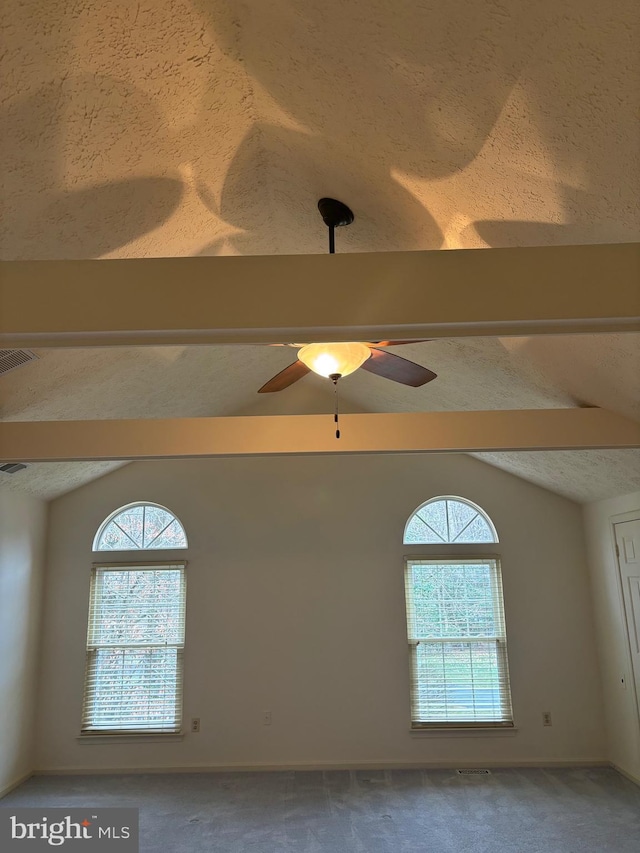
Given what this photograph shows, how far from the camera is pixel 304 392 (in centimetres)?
612

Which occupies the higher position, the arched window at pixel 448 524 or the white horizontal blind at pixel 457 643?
the arched window at pixel 448 524

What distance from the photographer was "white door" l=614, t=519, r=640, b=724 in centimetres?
484

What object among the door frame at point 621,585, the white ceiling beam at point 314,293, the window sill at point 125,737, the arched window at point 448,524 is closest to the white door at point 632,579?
A: the door frame at point 621,585

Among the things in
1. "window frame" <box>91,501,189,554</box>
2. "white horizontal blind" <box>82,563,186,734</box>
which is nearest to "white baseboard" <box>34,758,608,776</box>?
"white horizontal blind" <box>82,563,186,734</box>

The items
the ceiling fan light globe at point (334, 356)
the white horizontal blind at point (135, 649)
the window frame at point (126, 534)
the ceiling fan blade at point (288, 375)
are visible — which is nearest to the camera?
the ceiling fan light globe at point (334, 356)

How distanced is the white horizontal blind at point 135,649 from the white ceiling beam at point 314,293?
4.42 meters

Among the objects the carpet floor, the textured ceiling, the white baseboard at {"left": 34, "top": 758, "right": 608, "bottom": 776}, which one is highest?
the textured ceiling

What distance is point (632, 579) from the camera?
4930 millimetres

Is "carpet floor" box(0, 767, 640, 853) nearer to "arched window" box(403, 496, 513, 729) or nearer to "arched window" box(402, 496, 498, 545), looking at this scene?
"arched window" box(403, 496, 513, 729)

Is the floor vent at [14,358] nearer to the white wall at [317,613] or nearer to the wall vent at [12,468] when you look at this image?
the wall vent at [12,468]

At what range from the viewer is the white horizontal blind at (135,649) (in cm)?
549

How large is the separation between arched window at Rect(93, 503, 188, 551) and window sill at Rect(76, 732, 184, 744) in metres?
1.60

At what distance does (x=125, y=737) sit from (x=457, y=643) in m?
3.06

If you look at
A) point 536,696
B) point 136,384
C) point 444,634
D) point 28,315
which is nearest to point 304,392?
point 136,384
